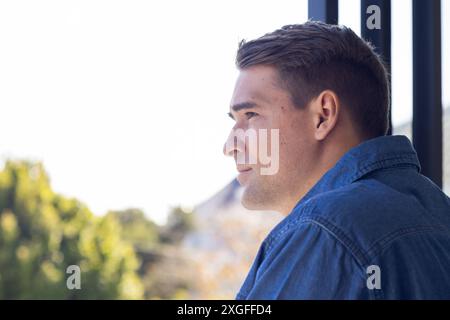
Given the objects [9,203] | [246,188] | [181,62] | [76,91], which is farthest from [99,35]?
[246,188]

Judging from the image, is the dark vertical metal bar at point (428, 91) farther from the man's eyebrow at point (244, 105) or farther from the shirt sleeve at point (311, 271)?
the shirt sleeve at point (311, 271)

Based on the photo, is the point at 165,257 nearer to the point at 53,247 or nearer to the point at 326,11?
the point at 53,247

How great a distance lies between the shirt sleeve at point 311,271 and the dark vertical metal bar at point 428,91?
26.8 inches

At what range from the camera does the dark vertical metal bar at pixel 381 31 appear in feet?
4.91

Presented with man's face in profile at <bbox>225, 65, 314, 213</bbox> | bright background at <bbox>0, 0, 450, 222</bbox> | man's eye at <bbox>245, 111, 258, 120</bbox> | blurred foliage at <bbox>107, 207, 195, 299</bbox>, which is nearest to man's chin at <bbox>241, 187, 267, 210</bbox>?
man's face in profile at <bbox>225, 65, 314, 213</bbox>

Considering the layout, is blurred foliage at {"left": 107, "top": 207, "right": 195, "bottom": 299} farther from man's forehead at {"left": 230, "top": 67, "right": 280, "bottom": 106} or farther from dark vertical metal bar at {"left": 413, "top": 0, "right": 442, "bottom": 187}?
man's forehead at {"left": 230, "top": 67, "right": 280, "bottom": 106}

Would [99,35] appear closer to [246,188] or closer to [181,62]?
[181,62]

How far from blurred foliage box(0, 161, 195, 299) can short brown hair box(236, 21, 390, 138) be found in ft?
22.2

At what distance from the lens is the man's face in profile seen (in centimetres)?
118

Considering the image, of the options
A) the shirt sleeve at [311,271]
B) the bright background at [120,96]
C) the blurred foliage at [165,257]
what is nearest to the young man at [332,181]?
the shirt sleeve at [311,271]

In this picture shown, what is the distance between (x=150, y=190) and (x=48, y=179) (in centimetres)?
135

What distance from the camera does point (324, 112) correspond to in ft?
3.86

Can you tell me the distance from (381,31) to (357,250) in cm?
72
